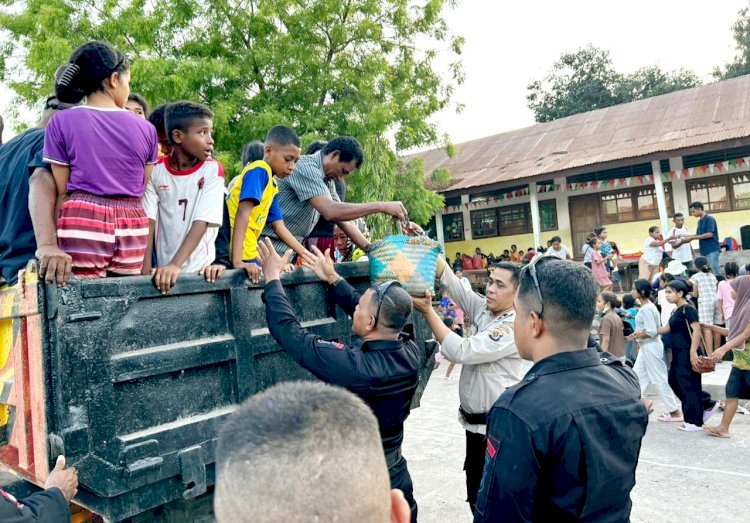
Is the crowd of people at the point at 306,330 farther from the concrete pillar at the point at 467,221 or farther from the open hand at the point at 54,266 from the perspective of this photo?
the concrete pillar at the point at 467,221

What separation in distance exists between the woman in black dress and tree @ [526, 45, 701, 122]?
2822cm

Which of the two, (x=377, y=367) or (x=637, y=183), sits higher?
(x=637, y=183)

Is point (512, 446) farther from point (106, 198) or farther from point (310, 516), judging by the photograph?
point (106, 198)

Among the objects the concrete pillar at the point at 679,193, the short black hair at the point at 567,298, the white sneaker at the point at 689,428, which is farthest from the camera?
the concrete pillar at the point at 679,193

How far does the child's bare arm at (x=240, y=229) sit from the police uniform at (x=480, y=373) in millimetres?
1182

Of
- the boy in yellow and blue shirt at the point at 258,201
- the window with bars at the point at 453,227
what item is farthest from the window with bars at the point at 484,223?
the boy in yellow and blue shirt at the point at 258,201

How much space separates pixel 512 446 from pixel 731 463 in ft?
14.3

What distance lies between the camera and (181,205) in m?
2.72

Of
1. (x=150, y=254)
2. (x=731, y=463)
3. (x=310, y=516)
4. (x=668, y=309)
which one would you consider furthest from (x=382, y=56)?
(x=310, y=516)

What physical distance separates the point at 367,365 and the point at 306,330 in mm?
361

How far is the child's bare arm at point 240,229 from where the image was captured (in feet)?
9.18

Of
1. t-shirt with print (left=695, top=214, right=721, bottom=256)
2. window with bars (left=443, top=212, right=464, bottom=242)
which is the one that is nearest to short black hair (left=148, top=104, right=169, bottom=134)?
t-shirt with print (left=695, top=214, right=721, bottom=256)

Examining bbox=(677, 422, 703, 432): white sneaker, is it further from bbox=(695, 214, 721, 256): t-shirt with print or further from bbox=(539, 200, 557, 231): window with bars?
bbox=(539, 200, 557, 231): window with bars

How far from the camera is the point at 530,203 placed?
19.2 metres
